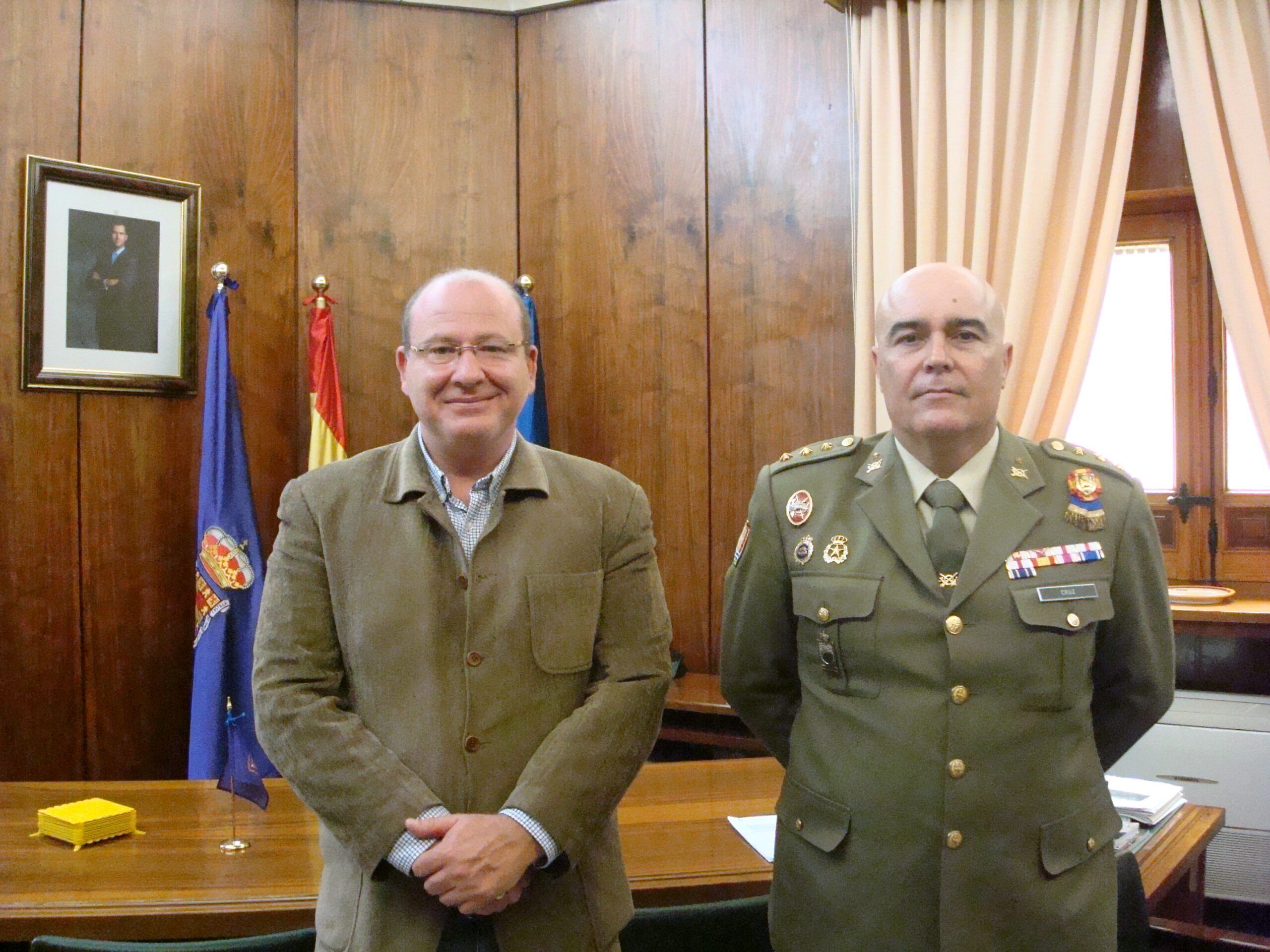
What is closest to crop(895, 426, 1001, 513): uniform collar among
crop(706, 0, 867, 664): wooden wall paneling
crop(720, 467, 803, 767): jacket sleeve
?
crop(720, 467, 803, 767): jacket sleeve

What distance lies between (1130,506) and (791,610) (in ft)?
1.69

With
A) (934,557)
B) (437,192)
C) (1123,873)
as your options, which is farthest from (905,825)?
(437,192)

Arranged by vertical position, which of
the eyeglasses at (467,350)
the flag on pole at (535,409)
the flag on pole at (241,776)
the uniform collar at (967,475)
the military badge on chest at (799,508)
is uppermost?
the flag on pole at (535,409)

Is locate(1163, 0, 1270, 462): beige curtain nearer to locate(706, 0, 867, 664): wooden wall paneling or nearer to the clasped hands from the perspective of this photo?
locate(706, 0, 867, 664): wooden wall paneling

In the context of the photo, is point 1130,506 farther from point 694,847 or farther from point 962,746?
point 694,847

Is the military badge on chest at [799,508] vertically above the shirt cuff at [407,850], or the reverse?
the military badge on chest at [799,508]

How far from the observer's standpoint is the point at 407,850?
143 cm

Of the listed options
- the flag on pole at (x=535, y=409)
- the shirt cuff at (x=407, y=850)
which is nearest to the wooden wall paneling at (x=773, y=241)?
the flag on pole at (x=535, y=409)

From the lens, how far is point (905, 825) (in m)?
1.50

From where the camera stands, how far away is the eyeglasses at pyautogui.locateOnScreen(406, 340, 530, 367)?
1.58 metres

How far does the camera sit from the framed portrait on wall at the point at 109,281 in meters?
3.33

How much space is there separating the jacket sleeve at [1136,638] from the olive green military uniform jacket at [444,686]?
0.65 m

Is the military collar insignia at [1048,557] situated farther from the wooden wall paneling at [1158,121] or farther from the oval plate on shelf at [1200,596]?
the wooden wall paneling at [1158,121]

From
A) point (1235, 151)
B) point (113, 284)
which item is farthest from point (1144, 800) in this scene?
point (113, 284)
